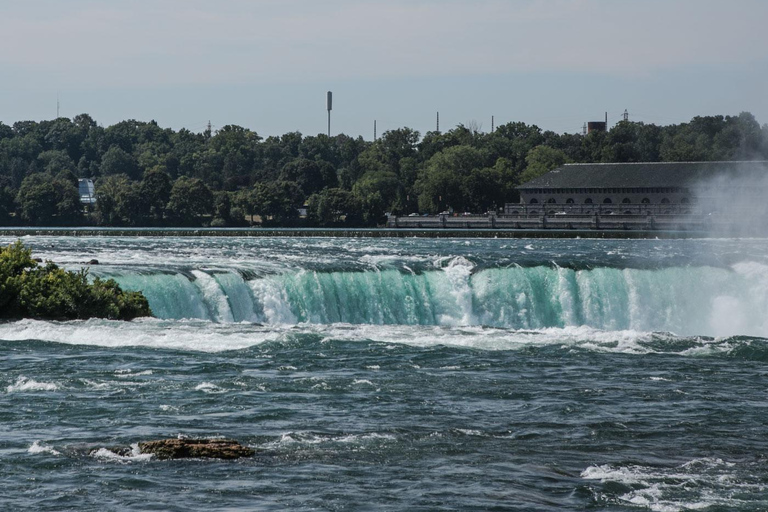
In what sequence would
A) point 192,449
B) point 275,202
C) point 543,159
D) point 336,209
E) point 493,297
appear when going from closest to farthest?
point 192,449
point 493,297
point 336,209
point 275,202
point 543,159

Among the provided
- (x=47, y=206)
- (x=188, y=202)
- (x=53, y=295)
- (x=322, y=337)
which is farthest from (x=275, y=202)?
(x=322, y=337)

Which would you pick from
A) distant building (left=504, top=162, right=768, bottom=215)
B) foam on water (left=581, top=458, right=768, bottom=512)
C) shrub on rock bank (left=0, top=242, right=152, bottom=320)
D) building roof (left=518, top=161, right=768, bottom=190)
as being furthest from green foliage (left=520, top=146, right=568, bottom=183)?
foam on water (left=581, top=458, right=768, bottom=512)

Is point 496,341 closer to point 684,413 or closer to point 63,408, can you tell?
point 684,413

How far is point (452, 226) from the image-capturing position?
13450cm

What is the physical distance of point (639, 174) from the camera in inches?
5704

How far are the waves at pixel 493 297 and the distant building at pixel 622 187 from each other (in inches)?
3378

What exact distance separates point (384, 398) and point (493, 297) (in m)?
23.2

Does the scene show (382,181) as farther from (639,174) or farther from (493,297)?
(493,297)

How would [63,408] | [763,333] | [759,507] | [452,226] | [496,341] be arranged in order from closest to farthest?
[759,507] → [63,408] → [496,341] → [763,333] → [452,226]

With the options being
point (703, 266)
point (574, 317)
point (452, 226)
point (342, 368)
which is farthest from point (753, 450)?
point (452, 226)

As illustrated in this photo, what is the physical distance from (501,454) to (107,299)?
20.6 metres

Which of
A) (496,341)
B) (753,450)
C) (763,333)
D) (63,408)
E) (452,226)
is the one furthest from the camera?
(452,226)

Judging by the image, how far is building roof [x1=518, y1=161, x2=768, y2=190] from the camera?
141125mm

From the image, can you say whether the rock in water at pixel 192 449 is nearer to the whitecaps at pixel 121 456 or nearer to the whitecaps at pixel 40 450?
the whitecaps at pixel 121 456
